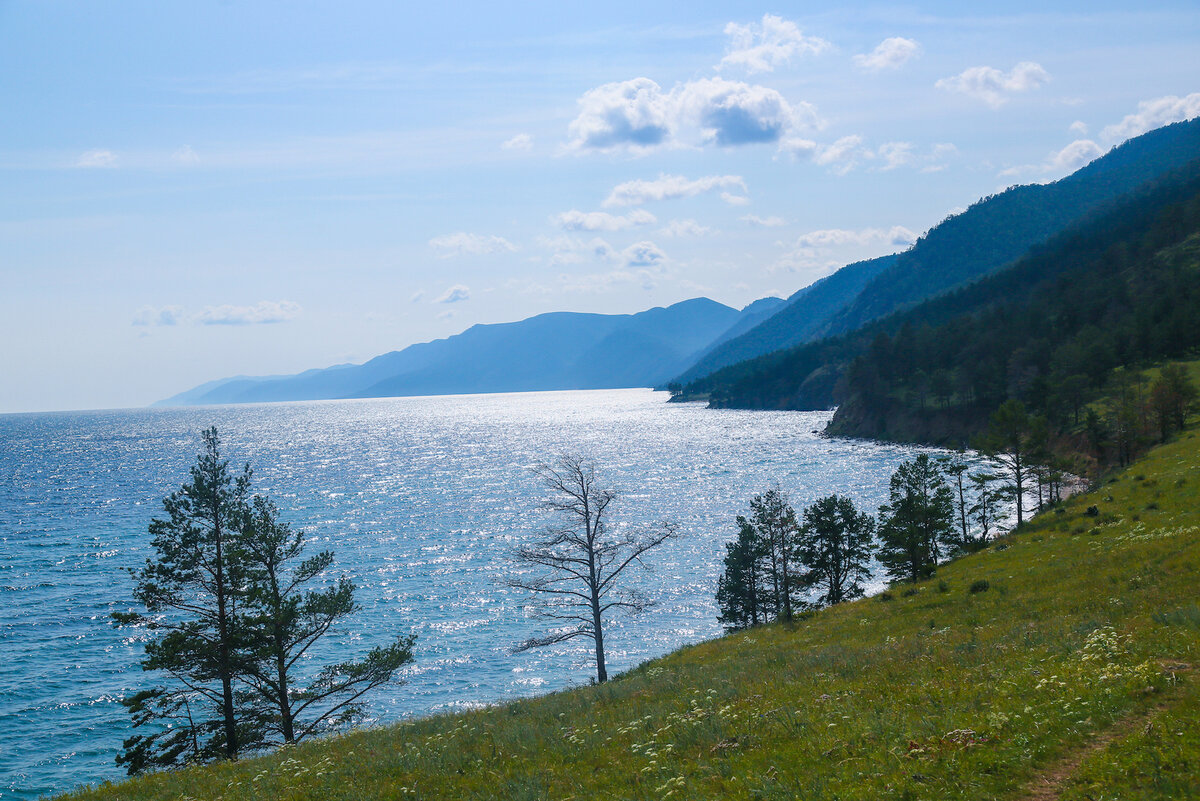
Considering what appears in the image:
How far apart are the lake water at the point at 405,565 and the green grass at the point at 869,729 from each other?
1907 centimetres

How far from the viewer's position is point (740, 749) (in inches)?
479

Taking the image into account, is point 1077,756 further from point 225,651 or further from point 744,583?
point 744,583

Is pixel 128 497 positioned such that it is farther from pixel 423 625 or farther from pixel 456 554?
pixel 423 625

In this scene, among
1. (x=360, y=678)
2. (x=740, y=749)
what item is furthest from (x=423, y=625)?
(x=740, y=749)

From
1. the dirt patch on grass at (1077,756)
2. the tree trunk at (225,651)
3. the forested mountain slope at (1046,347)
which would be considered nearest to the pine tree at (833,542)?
the tree trunk at (225,651)

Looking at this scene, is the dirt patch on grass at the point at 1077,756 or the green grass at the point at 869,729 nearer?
the dirt patch on grass at the point at 1077,756

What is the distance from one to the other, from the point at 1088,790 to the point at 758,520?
4384 cm

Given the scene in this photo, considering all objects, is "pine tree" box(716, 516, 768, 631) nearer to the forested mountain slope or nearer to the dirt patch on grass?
the dirt patch on grass

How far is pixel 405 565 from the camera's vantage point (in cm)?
7912

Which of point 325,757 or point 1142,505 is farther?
point 1142,505

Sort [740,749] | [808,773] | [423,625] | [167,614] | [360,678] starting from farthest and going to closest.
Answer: [167,614]
[423,625]
[360,678]
[740,749]
[808,773]

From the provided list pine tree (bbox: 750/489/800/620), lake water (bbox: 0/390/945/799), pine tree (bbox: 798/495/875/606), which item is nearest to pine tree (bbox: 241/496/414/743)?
lake water (bbox: 0/390/945/799)

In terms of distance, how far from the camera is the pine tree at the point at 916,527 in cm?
5094

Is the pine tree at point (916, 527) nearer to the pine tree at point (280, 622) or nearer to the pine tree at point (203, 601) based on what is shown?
the pine tree at point (280, 622)
